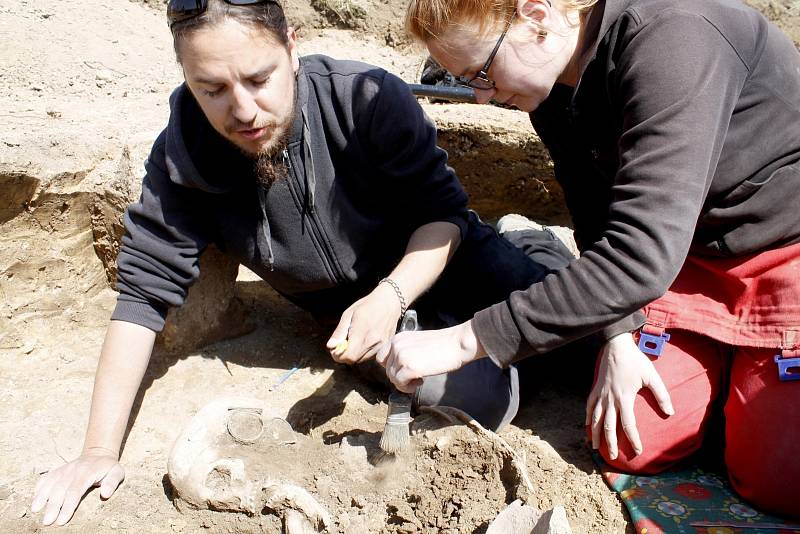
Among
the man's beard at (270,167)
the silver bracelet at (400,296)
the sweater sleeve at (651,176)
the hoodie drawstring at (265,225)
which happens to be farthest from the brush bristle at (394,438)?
the man's beard at (270,167)

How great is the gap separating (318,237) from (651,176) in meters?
1.04

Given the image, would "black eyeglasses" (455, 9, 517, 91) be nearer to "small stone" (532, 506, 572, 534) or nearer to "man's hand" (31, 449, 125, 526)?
"small stone" (532, 506, 572, 534)

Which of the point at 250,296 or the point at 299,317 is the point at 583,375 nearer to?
the point at 299,317

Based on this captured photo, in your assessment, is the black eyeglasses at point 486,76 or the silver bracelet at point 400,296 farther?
the silver bracelet at point 400,296

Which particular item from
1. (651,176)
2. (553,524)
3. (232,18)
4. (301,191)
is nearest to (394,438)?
(553,524)

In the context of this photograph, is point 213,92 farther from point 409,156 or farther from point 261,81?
point 409,156

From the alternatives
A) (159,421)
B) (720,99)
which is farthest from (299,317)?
(720,99)

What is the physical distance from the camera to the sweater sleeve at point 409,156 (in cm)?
202

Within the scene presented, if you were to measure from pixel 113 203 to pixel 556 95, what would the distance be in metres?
1.58

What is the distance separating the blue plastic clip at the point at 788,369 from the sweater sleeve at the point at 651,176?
57 centimetres

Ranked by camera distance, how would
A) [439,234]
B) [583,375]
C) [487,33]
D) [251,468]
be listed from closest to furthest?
[487,33] < [251,468] < [439,234] < [583,375]

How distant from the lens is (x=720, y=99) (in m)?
1.42

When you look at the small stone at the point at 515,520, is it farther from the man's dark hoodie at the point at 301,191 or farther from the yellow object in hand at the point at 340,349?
the man's dark hoodie at the point at 301,191

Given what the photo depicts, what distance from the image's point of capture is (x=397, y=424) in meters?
1.78
